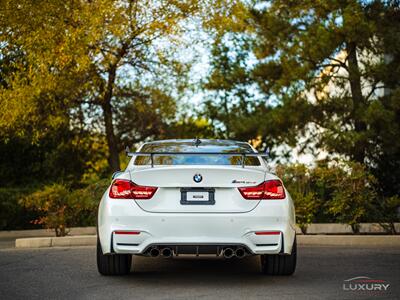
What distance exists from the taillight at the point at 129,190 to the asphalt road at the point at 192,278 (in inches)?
37.3

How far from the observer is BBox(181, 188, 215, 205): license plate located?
8383 mm

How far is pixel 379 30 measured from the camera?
920 inches

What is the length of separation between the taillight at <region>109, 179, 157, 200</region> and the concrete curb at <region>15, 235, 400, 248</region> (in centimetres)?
597

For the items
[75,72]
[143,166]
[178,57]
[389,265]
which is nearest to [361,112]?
[178,57]

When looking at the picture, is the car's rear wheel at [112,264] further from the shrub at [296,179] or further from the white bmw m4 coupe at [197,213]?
the shrub at [296,179]

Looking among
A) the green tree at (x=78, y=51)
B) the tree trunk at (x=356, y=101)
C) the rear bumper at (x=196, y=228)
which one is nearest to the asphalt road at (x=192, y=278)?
the rear bumper at (x=196, y=228)

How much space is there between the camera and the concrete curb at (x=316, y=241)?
46.1 feet

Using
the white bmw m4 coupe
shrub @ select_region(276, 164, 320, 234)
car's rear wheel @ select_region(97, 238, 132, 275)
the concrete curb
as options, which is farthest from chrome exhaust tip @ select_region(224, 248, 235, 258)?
shrub @ select_region(276, 164, 320, 234)

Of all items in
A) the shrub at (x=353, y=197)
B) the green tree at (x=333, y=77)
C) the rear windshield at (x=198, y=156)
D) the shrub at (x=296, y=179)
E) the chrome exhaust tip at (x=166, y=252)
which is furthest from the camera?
the green tree at (x=333, y=77)

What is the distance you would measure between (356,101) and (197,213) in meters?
16.2

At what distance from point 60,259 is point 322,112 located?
14.0 m

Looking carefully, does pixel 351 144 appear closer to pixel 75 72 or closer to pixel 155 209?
pixel 75 72

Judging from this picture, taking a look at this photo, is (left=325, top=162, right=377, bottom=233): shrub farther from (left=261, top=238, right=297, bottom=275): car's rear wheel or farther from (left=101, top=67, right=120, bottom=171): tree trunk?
(left=101, top=67, right=120, bottom=171): tree trunk

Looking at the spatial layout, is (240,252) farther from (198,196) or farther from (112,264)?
(112,264)
